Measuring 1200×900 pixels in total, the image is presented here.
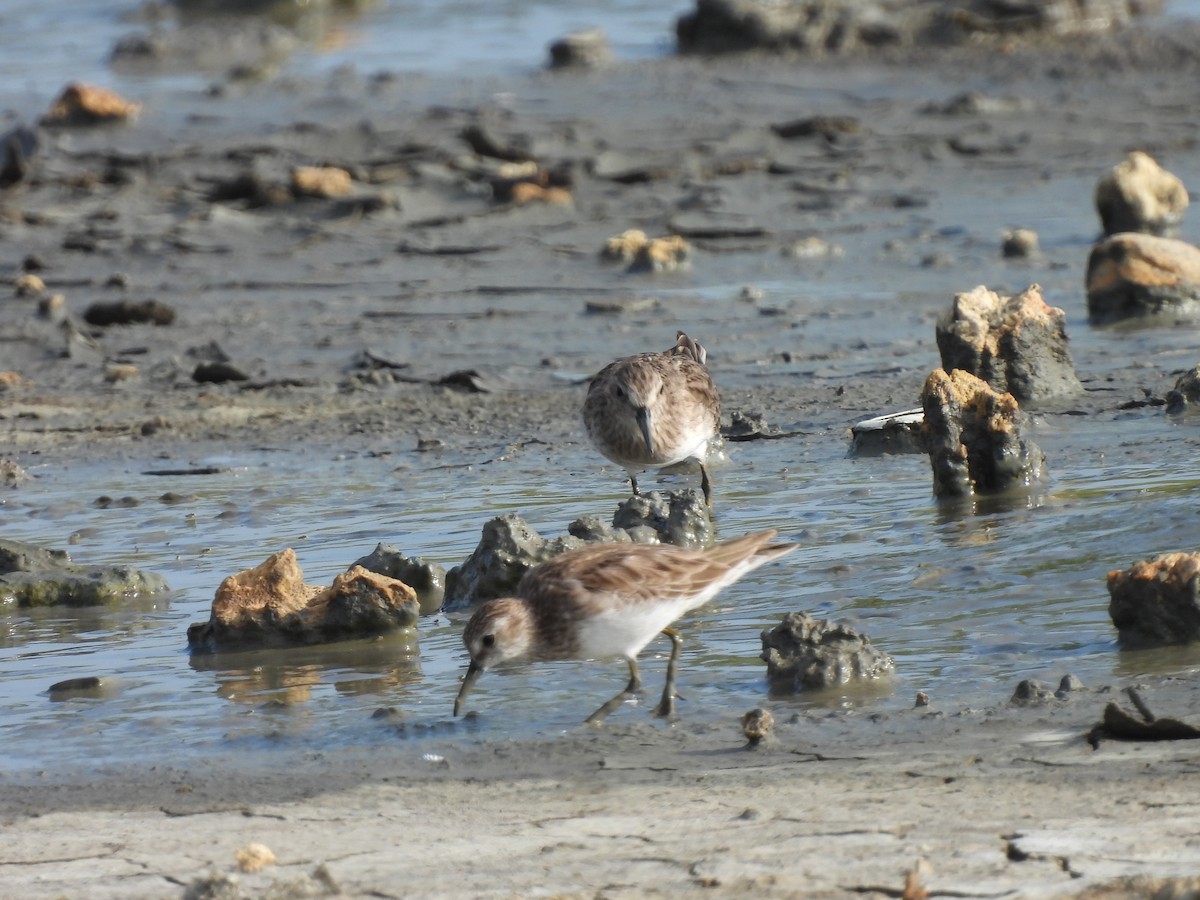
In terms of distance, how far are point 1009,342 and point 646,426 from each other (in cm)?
234

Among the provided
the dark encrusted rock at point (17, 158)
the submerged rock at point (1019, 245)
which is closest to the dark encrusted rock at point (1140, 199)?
the submerged rock at point (1019, 245)

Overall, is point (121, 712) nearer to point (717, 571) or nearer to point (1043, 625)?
point (717, 571)

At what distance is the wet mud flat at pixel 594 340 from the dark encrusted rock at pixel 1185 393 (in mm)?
234

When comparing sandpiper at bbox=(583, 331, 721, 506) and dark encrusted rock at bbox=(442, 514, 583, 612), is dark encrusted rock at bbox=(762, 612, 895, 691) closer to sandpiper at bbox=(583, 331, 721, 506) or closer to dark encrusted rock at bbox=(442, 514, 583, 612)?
dark encrusted rock at bbox=(442, 514, 583, 612)

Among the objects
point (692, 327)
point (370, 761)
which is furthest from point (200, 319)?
point (370, 761)

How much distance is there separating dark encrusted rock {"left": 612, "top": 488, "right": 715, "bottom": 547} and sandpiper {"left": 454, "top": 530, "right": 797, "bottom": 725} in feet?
6.02

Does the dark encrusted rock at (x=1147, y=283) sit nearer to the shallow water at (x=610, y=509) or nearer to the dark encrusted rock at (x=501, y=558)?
the shallow water at (x=610, y=509)

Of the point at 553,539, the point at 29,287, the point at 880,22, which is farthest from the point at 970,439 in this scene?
the point at 880,22

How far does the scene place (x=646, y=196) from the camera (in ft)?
57.8

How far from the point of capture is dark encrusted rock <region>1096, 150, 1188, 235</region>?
14570mm

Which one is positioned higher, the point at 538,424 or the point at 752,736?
the point at 538,424

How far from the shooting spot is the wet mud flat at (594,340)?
191 inches

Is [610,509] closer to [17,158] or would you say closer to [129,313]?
[129,313]

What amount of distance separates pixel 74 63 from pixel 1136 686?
2881cm
